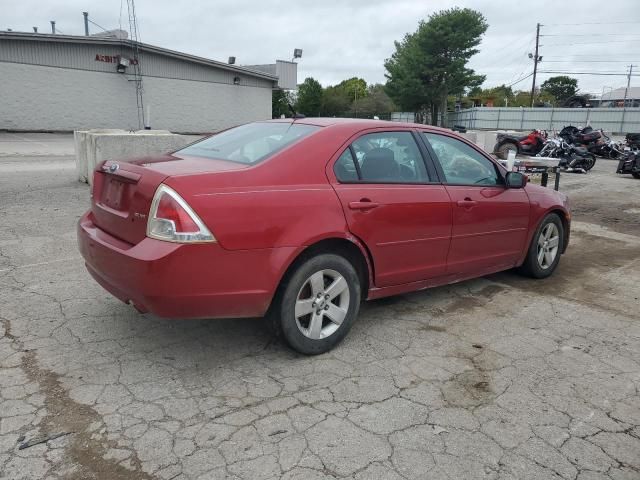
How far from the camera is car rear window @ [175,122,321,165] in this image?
3.54m

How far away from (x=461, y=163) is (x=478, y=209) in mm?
431

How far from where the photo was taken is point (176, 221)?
291 cm

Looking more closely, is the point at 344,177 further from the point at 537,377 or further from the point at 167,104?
the point at 167,104

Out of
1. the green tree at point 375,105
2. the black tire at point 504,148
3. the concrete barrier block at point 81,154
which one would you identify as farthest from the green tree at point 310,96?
the concrete barrier block at point 81,154

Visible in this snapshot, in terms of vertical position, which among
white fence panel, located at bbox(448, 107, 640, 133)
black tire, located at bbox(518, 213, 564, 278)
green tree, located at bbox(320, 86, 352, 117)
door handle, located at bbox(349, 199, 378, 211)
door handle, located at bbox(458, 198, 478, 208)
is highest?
green tree, located at bbox(320, 86, 352, 117)

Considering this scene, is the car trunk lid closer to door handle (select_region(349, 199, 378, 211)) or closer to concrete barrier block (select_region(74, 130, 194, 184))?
door handle (select_region(349, 199, 378, 211))

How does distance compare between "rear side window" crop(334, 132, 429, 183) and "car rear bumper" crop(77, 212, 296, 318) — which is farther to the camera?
"rear side window" crop(334, 132, 429, 183)

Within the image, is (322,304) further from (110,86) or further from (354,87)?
(354,87)

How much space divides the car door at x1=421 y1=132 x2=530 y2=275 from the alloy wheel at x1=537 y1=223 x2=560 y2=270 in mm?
423

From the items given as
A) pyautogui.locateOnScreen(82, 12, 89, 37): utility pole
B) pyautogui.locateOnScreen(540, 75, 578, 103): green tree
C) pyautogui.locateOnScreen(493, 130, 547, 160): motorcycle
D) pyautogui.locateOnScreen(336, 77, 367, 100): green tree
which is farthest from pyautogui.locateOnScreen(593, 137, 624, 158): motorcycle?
pyautogui.locateOnScreen(540, 75, 578, 103): green tree

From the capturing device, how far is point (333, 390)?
10.2 feet

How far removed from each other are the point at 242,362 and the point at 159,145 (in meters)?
7.29

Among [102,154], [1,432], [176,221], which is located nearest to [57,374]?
[1,432]

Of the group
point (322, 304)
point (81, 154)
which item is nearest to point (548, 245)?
point (322, 304)
